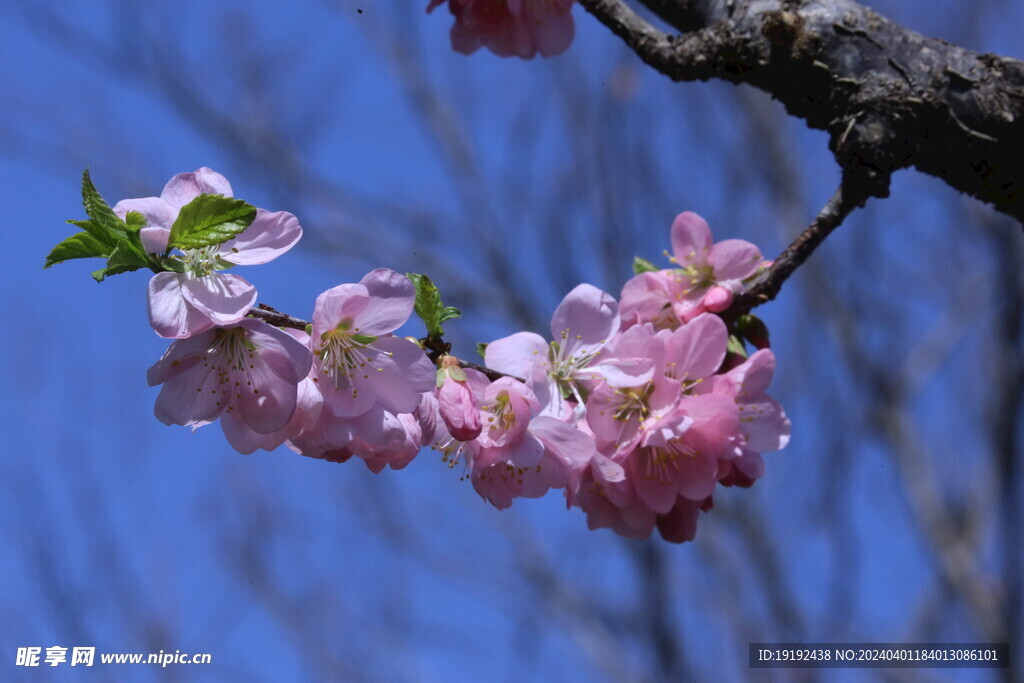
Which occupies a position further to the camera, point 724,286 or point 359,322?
point 724,286

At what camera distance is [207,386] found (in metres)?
1.06

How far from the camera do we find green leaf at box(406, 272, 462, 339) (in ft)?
3.91

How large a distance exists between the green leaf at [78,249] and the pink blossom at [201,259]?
48 mm

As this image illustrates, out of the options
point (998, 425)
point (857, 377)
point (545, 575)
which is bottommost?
point (545, 575)

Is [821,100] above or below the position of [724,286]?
above

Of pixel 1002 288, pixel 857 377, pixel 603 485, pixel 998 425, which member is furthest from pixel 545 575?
pixel 603 485

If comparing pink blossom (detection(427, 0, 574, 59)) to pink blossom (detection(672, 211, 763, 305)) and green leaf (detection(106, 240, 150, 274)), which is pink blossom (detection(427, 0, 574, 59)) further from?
green leaf (detection(106, 240, 150, 274))

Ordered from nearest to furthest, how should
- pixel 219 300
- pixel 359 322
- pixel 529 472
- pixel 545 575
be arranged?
pixel 219 300
pixel 359 322
pixel 529 472
pixel 545 575

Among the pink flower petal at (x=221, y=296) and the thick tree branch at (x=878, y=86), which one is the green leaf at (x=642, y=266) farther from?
the pink flower petal at (x=221, y=296)

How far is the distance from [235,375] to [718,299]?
767 mm

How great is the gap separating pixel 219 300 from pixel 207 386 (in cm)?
14

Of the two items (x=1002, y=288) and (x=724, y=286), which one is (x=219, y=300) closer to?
(x=724, y=286)

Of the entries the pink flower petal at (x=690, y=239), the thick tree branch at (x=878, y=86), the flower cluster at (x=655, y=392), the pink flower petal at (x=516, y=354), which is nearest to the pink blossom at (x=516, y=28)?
the thick tree branch at (x=878, y=86)

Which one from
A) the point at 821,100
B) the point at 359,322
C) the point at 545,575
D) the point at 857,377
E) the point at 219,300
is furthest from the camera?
the point at 545,575
